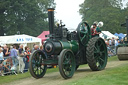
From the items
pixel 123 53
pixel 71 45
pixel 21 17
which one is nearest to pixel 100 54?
pixel 71 45

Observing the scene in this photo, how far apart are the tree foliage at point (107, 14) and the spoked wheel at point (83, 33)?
4117 cm

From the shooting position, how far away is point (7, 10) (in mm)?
40125

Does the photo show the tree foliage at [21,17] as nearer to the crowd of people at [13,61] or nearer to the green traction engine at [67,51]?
the crowd of people at [13,61]

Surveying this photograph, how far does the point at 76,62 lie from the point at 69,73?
1292mm

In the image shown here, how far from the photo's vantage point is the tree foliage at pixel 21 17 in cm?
3912

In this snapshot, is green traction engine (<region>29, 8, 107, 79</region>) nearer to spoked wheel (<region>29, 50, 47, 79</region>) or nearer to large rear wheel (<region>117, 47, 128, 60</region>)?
spoked wheel (<region>29, 50, 47, 79</region>)

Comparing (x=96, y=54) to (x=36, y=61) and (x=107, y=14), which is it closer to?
(x=36, y=61)

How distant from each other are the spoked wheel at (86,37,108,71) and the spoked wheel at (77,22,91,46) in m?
0.42

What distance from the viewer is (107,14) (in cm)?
5297

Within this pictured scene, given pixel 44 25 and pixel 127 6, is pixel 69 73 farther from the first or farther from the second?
pixel 127 6

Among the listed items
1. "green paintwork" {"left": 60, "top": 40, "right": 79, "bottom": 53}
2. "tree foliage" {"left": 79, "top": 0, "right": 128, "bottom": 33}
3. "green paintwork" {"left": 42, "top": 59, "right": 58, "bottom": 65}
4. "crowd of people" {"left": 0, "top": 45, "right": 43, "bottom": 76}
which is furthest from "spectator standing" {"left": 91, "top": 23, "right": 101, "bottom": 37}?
"tree foliage" {"left": 79, "top": 0, "right": 128, "bottom": 33}

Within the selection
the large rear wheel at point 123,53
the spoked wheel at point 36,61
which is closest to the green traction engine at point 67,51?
the spoked wheel at point 36,61

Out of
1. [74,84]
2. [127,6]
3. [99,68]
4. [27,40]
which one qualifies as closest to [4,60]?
[99,68]

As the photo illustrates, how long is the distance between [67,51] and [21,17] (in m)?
36.0
